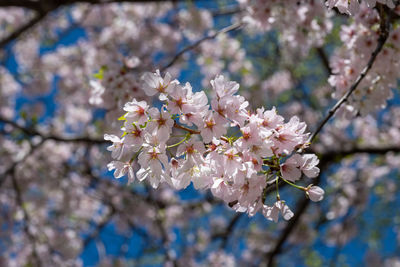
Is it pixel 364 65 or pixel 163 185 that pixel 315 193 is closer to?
pixel 364 65

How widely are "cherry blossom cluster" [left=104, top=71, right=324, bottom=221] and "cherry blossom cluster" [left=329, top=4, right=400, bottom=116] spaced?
114 centimetres

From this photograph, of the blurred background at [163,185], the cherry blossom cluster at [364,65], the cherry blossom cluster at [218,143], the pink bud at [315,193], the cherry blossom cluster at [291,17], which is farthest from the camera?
the blurred background at [163,185]

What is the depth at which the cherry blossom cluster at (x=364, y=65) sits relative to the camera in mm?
2488

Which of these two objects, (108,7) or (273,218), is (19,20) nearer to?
(108,7)

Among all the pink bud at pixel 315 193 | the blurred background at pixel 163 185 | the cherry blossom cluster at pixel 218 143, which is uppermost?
the cherry blossom cluster at pixel 218 143

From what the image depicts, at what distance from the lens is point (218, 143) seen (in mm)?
1569

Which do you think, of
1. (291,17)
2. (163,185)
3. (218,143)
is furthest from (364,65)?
(163,185)

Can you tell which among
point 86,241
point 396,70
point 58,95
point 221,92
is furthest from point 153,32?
point 221,92

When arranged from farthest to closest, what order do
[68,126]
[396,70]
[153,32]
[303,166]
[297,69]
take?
1. [68,126]
2. [153,32]
3. [297,69]
4. [396,70]
5. [303,166]

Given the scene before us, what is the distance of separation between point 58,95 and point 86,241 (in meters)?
3.70

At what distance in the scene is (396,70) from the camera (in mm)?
2529

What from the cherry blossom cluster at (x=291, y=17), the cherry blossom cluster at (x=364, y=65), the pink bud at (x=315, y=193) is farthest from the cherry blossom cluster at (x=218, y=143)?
the cherry blossom cluster at (x=291, y=17)

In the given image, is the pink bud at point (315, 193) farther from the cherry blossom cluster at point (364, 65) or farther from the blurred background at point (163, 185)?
the blurred background at point (163, 185)

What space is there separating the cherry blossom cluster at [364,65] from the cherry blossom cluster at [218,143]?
1.14m
